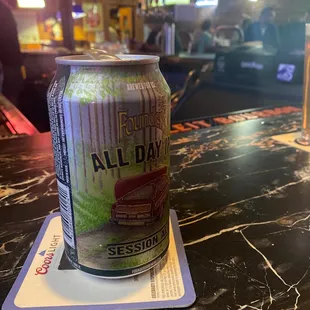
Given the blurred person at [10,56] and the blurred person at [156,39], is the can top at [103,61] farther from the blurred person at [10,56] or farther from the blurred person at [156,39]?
the blurred person at [156,39]

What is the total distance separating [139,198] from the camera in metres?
0.37

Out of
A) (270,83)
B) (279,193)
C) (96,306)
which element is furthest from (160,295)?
(270,83)

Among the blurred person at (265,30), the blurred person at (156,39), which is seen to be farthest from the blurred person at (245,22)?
the blurred person at (156,39)

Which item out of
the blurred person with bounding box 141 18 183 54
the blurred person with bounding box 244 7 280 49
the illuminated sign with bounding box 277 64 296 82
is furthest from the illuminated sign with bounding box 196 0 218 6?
the illuminated sign with bounding box 277 64 296 82

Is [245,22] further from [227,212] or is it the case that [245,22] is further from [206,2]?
[227,212]

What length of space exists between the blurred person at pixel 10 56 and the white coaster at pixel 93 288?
1435mm

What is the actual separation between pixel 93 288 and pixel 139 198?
0.12 m

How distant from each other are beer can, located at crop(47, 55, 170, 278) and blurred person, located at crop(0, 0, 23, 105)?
4.83 feet

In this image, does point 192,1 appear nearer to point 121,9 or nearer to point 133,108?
point 121,9

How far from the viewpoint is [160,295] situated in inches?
15.5

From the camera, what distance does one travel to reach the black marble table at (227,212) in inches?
16.3

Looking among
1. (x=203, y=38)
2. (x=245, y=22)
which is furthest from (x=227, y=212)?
(x=203, y=38)

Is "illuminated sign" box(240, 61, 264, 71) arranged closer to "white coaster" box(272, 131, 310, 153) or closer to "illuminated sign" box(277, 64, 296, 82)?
"illuminated sign" box(277, 64, 296, 82)

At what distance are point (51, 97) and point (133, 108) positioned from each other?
0.09 meters
